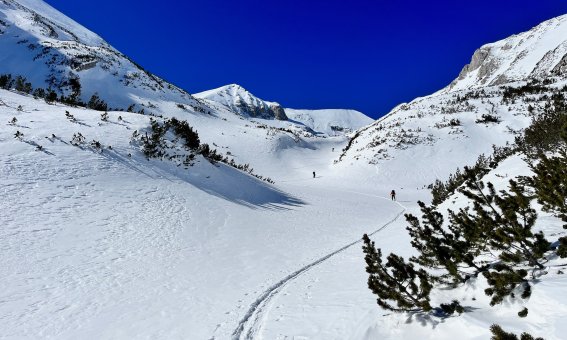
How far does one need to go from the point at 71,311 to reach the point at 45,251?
283 cm

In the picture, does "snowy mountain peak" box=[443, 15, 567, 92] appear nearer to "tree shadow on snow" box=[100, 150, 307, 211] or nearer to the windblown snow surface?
"tree shadow on snow" box=[100, 150, 307, 211]

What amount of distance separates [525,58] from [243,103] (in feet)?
371

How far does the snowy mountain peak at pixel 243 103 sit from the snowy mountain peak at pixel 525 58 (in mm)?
82600

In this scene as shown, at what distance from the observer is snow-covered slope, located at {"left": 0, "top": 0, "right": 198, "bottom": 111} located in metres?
51.5

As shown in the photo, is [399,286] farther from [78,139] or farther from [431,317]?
[78,139]

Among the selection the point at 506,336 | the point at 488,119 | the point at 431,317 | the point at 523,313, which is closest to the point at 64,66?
the point at 488,119

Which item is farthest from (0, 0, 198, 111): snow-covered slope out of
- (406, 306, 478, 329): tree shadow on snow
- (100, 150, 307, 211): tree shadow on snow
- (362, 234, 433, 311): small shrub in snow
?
(406, 306, 478, 329): tree shadow on snow

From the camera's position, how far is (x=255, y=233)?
13914 millimetres

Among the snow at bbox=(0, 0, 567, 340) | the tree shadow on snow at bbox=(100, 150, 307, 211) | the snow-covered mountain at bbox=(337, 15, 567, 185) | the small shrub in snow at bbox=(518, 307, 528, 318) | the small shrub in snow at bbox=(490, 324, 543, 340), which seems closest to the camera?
the small shrub in snow at bbox=(490, 324, 543, 340)

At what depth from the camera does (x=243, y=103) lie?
17400 centimetres

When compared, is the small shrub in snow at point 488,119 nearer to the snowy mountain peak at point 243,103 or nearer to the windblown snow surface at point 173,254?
the windblown snow surface at point 173,254

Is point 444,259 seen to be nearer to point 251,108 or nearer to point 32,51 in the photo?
point 32,51

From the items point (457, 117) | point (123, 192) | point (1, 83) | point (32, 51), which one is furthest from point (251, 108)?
point (123, 192)

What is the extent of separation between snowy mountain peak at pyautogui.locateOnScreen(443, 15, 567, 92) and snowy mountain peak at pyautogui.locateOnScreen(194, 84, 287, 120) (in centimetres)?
8260
